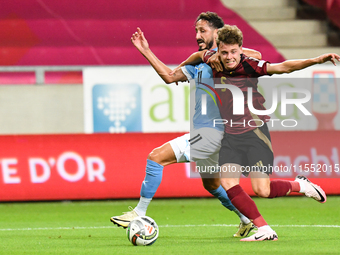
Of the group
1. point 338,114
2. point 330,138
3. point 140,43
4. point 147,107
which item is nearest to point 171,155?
point 140,43

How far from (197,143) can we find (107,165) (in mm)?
3385

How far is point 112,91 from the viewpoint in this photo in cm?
1086

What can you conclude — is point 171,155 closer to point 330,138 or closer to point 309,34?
point 330,138

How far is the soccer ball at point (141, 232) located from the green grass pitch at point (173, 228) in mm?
60

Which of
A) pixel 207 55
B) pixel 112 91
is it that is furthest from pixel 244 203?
pixel 112 91

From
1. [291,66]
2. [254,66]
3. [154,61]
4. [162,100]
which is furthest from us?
[162,100]

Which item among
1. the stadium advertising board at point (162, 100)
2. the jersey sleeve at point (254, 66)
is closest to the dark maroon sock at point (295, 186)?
the jersey sleeve at point (254, 66)

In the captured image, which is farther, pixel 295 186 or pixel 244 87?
pixel 295 186

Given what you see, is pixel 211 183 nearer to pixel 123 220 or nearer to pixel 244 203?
pixel 244 203

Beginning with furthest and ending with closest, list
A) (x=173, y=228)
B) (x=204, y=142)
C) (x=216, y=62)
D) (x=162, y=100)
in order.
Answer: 1. (x=162, y=100)
2. (x=173, y=228)
3. (x=204, y=142)
4. (x=216, y=62)

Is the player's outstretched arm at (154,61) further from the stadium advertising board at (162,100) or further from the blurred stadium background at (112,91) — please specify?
the stadium advertising board at (162,100)

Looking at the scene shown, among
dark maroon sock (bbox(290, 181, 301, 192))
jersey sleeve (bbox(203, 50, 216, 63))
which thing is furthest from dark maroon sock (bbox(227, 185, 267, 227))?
jersey sleeve (bbox(203, 50, 216, 63))

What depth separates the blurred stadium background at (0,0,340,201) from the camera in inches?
320

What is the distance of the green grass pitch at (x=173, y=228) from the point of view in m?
4.41
